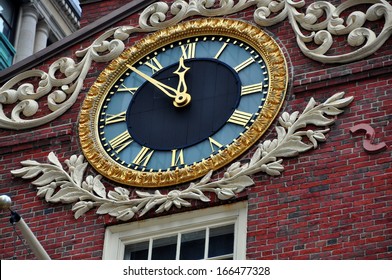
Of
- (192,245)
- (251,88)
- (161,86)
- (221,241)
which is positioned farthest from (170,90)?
(221,241)

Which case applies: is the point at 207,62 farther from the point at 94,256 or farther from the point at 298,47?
the point at 94,256

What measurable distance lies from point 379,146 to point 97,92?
4796 mm

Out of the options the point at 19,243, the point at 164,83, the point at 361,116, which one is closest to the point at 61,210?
the point at 19,243

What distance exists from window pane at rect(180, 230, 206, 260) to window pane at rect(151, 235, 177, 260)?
0.13m

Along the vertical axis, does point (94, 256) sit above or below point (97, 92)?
below

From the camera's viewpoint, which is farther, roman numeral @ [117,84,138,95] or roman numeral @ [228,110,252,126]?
roman numeral @ [117,84,138,95]

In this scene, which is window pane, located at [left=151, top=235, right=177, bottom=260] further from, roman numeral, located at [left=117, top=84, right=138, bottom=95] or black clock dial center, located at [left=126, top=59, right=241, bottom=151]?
roman numeral, located at [left=117, top=84, right=138, bottom=95]

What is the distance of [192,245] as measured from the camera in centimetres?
2608

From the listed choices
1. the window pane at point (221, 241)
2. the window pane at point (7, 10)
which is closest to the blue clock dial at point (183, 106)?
the window pane at point (221, 241)

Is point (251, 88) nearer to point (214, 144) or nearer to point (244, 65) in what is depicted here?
point (244, 65)

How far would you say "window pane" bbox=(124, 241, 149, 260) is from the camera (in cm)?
2634

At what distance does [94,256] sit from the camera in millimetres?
26234

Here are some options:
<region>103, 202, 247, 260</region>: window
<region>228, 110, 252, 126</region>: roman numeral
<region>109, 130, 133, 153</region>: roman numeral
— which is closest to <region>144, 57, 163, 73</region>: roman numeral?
<region>109, 130, 133, 153</region>: roman numeral

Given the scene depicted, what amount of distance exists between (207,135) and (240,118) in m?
0.52
